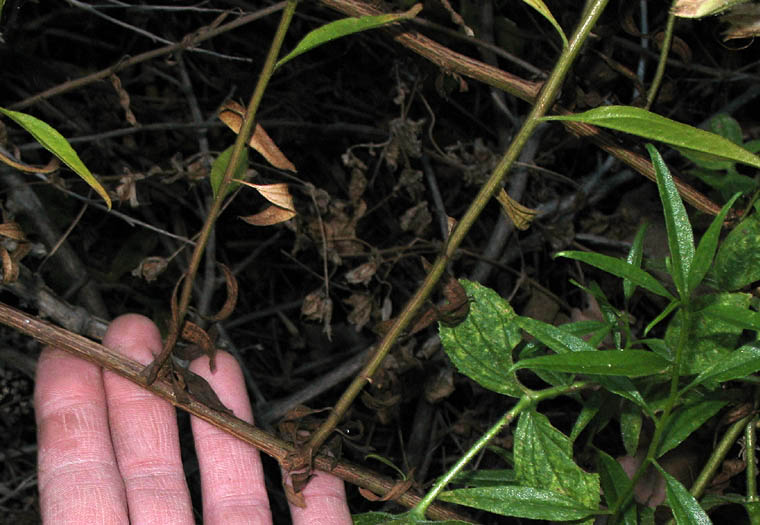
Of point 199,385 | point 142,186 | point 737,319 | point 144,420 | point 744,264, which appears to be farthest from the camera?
point 142,186

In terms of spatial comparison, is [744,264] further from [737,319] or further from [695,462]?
[695,462]

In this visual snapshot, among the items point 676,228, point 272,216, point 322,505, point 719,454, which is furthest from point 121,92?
point 719,454

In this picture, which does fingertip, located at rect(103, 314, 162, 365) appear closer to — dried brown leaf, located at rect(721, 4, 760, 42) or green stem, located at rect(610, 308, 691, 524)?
green stem, located at rect(610, 308, 691, 524)

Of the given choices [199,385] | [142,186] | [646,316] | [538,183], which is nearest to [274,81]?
[142,186]

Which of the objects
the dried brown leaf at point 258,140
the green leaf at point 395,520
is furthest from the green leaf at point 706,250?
the dried brown leaf at point 258,140

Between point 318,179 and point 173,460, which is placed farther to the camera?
point 318,179

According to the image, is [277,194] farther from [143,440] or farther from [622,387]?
[143,440]
